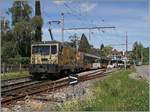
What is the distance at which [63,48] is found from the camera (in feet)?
115

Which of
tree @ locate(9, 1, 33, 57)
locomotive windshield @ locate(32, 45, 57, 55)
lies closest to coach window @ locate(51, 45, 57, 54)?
locomotive windshield @ locate(32, 45, 57, 55)

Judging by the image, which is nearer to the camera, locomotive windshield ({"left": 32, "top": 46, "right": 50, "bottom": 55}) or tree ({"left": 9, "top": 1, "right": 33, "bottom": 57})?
locomotive windshield ({"left": 32, "top": 46, "right": 50, "bottom": 55})

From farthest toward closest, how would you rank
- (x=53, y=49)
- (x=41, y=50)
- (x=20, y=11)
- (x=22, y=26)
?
(x=20, y=11), (x=22, y=26), (x=41, y=50), (x=53, y=49)

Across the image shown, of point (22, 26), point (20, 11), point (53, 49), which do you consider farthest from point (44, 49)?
point (20, 11)

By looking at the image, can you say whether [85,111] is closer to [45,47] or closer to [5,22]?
[45,47]

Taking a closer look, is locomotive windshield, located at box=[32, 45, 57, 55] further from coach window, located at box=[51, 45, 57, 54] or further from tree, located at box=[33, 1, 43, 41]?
tree, located at box=[33, 1, 43, 41]

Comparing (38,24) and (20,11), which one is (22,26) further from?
(20,11)

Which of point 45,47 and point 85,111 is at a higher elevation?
point 45,47

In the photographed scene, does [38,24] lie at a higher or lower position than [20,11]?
lower

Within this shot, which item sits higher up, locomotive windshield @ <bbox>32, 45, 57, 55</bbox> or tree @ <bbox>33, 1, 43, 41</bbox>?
tree @ <bbox>33, 1, 43, 41</bbox>

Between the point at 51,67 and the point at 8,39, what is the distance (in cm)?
3438

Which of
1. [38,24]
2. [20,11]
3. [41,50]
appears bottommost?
[41,50]

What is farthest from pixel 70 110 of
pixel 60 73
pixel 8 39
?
pixel 8 39

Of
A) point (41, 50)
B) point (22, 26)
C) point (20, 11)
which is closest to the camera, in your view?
point (41, 50)
